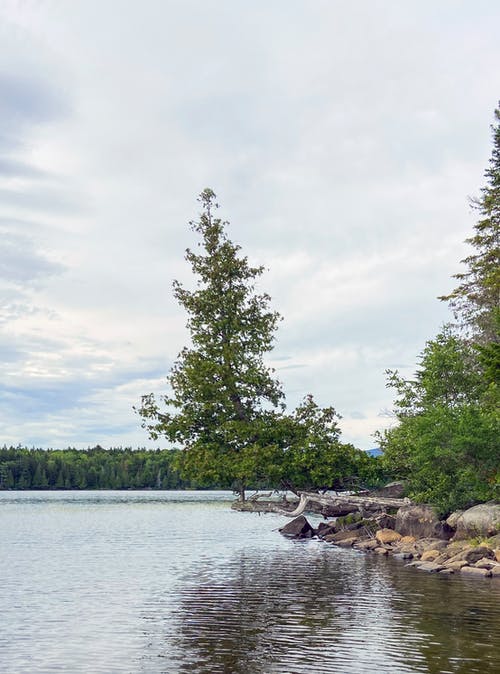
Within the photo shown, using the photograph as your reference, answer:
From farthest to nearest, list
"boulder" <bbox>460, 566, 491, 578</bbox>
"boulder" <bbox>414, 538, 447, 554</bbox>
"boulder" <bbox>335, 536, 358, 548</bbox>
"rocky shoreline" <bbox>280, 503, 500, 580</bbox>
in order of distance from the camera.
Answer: "boulder" <bbox>335, 536, 358, 548</bbox>, "boulder" <bbox>414, 538, 447, 554</bbox>, "rocky shoreline" <bbox>280, 503, 500, 580</bbox>, "boulder" <bbox>460, 566, 491, 578</bbox>

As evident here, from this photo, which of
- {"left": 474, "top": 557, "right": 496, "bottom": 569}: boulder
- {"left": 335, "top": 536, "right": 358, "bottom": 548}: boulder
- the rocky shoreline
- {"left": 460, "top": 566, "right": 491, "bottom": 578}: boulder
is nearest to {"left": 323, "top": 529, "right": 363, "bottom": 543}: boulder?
the rocky shoreline

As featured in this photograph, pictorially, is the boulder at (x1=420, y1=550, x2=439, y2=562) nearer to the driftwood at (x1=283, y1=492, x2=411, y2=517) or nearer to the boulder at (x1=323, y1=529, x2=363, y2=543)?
the driftwood at (x1=283, y1=492, x2=411, y2=517)

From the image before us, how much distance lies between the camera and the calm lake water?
1814cm

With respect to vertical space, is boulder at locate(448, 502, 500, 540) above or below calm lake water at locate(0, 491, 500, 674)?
above

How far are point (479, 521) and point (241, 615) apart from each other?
19.1 m

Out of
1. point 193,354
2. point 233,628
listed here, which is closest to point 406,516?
point 193,354

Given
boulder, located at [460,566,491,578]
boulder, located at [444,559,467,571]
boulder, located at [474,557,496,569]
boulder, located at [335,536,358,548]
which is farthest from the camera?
boulder, located at [335,536,358,548]

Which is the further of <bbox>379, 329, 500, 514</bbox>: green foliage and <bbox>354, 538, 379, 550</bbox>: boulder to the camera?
<bbox>354, 538, 379, 550</bbox>: boulder

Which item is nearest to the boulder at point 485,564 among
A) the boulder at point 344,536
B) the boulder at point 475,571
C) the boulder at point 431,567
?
the boulder at point 475,571

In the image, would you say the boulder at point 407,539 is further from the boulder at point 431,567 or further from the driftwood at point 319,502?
the boulder at point 431,567

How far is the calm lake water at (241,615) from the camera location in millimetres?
18141

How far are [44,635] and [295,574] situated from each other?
53.6 ft

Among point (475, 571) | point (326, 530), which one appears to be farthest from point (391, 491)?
point (475, 571)

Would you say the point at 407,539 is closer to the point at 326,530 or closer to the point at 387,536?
the point at 387,536
